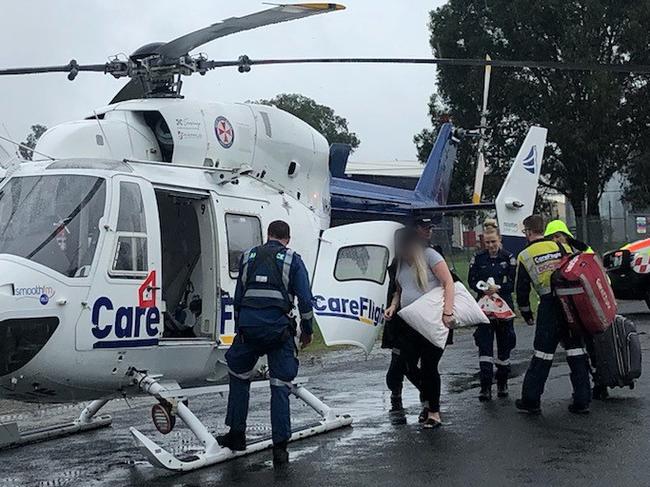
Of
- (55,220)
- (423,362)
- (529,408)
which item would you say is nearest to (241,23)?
(55,220)

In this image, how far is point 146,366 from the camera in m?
7.35

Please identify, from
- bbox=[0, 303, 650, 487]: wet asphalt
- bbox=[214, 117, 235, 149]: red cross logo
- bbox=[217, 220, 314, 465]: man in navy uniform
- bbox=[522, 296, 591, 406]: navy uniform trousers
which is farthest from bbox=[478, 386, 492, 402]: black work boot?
bbox=[214, 117, 235, 149]: red cross logo

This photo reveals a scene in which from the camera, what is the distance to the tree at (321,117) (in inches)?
2665

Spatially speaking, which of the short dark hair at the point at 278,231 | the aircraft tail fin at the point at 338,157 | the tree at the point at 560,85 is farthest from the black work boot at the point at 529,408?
the tree at the point at 560,85

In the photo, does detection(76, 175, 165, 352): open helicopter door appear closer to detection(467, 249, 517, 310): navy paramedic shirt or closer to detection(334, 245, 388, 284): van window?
detection(334, 245, 388, 284): van window

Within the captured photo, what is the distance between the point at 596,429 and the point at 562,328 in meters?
1.04

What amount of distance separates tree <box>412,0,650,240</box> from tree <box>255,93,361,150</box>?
26.7 meters

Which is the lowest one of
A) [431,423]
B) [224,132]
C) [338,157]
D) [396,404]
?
[396,404]

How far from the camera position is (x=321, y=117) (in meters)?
72.7

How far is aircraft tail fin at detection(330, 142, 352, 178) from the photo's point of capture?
11273 millimetres

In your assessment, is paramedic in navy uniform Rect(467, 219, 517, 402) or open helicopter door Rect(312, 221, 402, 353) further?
paramedic in navy uniform Rect(467, 219, 517, 402)

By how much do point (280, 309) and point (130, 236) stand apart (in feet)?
4.07

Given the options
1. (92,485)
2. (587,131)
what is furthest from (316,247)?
(587,131)

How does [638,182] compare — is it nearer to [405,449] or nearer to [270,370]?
[405,449]
